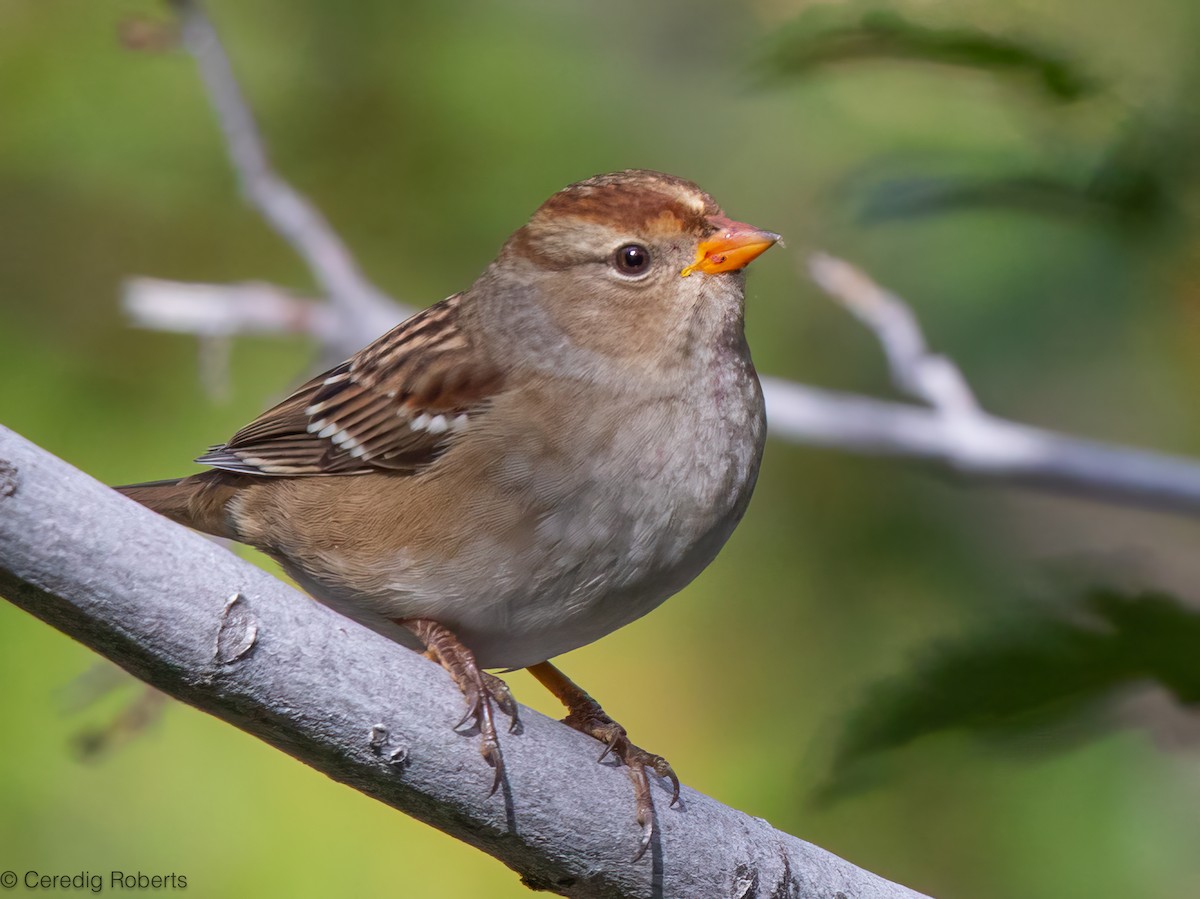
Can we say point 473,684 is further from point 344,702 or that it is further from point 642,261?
point 642,261

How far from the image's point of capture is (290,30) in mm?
4539

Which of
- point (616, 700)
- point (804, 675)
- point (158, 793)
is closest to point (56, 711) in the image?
point (158, 793)

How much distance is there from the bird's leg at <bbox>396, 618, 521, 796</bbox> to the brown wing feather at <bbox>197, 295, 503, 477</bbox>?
304mm

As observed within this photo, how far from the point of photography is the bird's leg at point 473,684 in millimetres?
1653

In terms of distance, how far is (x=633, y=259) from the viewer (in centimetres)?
234

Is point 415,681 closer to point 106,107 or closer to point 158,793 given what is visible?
point 158,793

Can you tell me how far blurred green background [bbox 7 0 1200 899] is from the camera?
9.67ft

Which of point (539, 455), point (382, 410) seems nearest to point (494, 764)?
point (539, 455)

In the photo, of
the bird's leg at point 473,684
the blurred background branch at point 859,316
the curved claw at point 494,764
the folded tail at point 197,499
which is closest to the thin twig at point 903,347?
the blurred background branch at point 859,316

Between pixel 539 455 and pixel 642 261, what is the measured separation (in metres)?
0.42

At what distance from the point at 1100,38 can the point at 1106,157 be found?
1.42 meters

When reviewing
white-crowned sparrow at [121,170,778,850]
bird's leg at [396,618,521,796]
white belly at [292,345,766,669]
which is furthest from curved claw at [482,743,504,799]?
white belly at [292,345,766,669]

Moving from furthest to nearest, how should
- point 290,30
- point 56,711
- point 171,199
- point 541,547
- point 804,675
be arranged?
point 290,30 < point 171,199 < point 804,675 < point 56,711 < point 541,547
